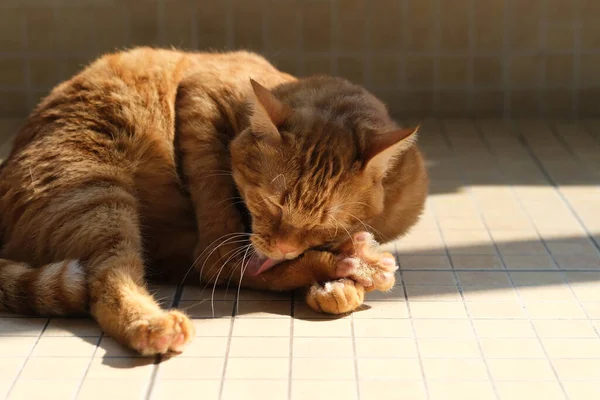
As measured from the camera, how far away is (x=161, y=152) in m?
4.03

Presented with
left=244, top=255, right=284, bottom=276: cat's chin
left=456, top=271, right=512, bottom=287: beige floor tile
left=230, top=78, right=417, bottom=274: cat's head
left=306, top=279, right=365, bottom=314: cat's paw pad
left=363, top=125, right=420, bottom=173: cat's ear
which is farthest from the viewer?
left=456, top=271, right=512, bottom=287: beige floor tile

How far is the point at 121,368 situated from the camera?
3.14m

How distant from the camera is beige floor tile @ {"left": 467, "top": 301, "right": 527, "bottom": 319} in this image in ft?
11.7

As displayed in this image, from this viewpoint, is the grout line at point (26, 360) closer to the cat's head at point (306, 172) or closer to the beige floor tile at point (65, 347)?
the beige floor tile at point (65, 347)

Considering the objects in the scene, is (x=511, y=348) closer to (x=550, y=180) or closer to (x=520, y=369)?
(x=520, y=369)

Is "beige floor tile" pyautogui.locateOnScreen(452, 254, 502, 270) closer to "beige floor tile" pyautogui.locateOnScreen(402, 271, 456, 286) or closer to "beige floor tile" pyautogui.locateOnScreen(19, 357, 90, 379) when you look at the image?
"beige floor tile" pyautogui.locateOnScreen(402, 271, 456, 286)

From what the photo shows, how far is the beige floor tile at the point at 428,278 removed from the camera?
3912mm

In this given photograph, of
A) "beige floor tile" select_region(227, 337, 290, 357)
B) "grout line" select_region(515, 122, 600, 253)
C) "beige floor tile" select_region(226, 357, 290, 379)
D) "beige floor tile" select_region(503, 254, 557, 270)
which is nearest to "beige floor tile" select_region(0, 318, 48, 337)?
"beige floor tile" select_region(227, 337, 290, 357)

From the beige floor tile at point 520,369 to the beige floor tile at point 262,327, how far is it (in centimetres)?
80

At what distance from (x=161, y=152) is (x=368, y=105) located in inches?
38.4

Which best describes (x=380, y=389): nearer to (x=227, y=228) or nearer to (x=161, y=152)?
(x=227, y=228)

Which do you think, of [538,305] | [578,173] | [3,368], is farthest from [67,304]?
[578,173]

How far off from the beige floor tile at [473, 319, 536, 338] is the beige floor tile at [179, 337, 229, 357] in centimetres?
100

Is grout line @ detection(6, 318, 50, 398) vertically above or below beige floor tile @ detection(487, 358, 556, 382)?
above
